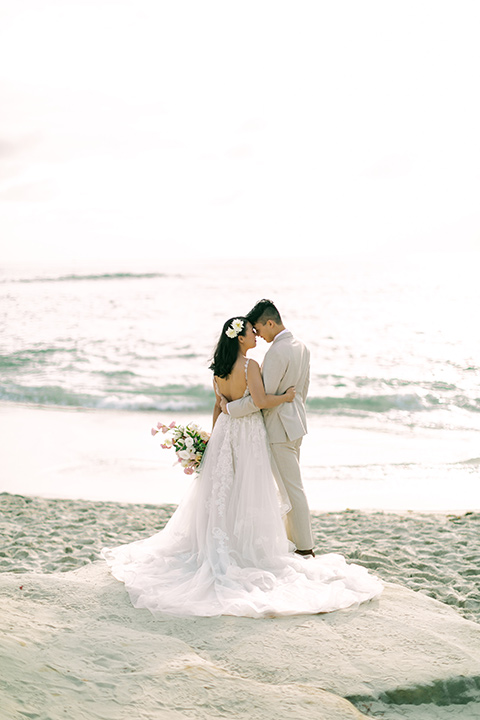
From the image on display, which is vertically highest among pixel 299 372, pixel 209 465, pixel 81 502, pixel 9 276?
pixel 9 276

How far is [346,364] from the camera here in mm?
19250

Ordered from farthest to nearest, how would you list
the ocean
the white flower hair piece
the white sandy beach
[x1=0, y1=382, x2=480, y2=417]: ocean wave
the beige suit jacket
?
1. [x1=0, y1=382, x2=480, y2=417]: ocean wave
2. the ocean
3. the beige suit jacket
4. the white flower hair piece
5. the white sandy beach

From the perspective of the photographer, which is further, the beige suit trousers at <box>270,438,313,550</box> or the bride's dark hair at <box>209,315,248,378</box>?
the beige suit trousers at <box>270,438,313,550</box>

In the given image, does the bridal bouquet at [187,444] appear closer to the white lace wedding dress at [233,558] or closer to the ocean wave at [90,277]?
the white lace wedding dress at [233,558]

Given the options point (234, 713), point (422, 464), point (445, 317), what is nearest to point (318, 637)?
point (234, 713)

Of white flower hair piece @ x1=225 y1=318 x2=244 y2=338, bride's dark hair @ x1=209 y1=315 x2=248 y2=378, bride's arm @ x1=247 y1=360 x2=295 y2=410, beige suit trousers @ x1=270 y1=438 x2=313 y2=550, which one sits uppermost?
white flower hair piece @ x1=225 y1=318 x2=244 y2=338

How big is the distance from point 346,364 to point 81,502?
12.6m

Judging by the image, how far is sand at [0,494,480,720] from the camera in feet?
9.95

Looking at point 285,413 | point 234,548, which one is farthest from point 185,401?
point 234,548

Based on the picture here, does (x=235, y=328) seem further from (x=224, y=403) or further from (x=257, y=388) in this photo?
(x=224, y=403)

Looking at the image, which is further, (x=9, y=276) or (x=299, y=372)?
(x=9, y=276)

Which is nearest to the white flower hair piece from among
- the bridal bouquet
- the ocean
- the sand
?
the bridal bouquet

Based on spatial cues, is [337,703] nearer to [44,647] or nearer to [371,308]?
[44,647]

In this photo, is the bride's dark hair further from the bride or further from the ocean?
the ocean
